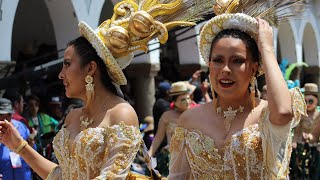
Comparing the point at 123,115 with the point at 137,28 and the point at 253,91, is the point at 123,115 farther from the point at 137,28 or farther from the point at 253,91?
the point at 253,91

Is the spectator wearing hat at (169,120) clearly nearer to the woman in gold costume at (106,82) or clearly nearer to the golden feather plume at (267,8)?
the woman in gold costume at (106,82)

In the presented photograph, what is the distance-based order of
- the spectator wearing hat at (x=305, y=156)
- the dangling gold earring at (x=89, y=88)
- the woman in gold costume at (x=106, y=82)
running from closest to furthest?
1. the woman in gold costume at (x=106, y=82)
2. the dangling gold earring at (x=89, y=88)
3. the spectator wearing hat at (x=305, y=156)

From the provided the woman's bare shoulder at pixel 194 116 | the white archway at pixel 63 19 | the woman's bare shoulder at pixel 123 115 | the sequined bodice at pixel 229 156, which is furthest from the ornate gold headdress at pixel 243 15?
the white archway at pixel 63 19

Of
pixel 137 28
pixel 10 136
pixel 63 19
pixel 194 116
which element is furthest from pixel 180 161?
pixel 63 19

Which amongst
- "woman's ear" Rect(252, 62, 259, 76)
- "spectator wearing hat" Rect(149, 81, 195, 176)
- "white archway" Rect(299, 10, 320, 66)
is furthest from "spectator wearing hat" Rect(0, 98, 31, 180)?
"white archway" Rect(299, 10, 320, 66)

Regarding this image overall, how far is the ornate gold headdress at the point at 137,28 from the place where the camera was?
3289 millimetres

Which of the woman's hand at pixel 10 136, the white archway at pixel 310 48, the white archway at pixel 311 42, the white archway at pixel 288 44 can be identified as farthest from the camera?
the white archway at pixel 310 48

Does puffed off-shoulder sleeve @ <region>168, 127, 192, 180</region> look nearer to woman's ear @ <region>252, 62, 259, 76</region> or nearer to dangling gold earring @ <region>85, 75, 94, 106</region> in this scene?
woman's ear @ <region>252, 62, 259, 76</region>

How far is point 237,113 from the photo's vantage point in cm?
290

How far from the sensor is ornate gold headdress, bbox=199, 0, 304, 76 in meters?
2.84

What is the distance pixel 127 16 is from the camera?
3.44m

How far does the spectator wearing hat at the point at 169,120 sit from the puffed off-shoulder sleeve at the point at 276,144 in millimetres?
5291

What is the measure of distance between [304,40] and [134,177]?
58.8 ft

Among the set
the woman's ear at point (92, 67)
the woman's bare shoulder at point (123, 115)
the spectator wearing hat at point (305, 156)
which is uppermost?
the woman's ear at point (92, 67)
